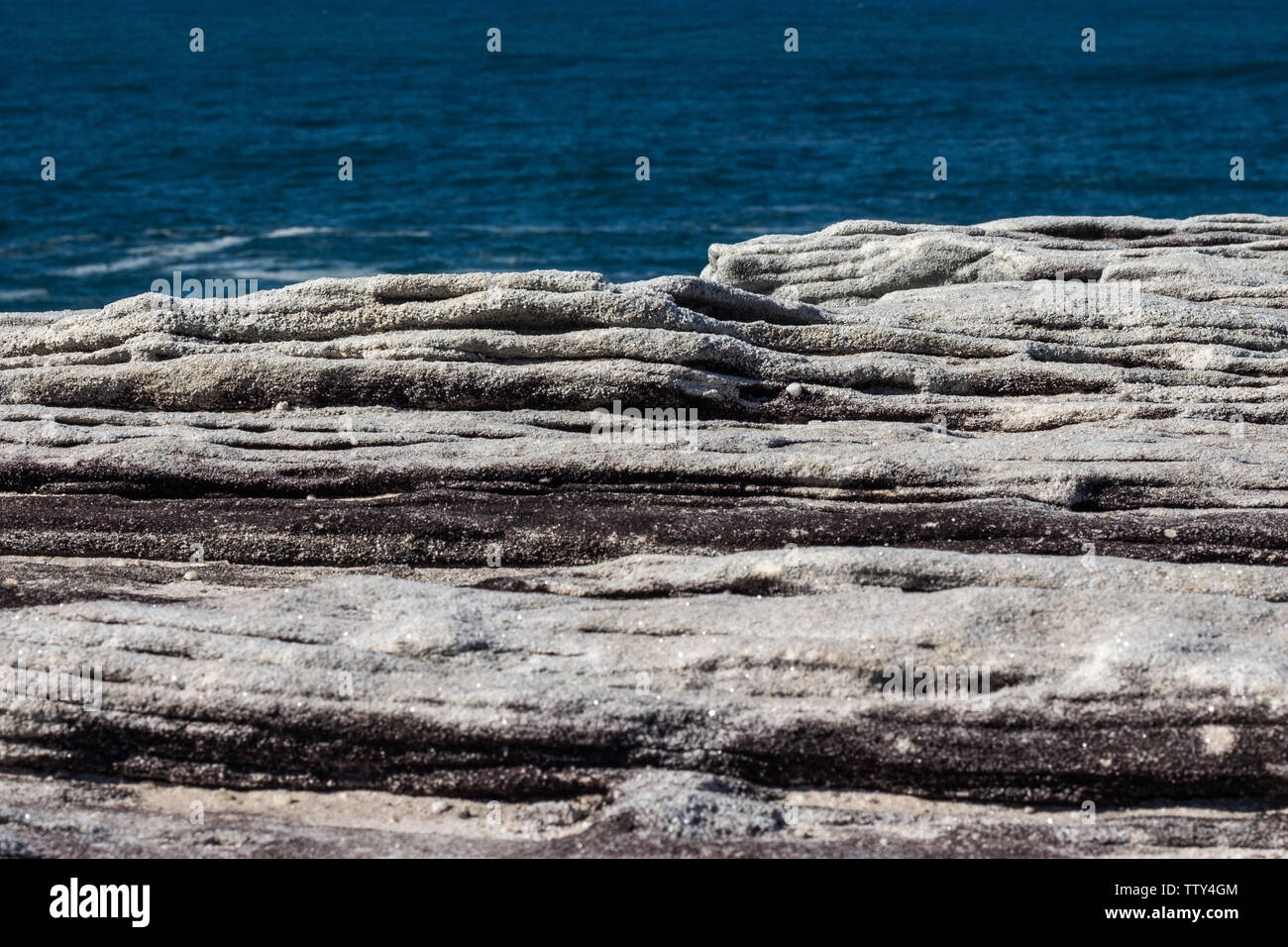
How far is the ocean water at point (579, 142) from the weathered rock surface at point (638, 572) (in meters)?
41.7

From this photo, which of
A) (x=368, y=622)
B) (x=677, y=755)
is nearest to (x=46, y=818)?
(x=368, y=622)

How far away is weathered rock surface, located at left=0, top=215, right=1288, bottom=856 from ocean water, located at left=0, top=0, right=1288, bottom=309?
41686mm

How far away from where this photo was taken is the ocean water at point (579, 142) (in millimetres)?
61938

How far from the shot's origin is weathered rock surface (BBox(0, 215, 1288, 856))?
863 cm

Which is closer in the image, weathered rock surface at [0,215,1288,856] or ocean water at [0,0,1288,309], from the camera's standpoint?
weathered rock surface at [0,215,1288,856]

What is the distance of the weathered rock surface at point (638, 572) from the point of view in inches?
340

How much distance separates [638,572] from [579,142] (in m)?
75.5

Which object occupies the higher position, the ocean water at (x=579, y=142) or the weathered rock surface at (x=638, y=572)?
the ocean water at (x=579, y=142)

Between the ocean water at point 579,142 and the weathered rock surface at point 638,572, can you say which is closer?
the weathered rock surface at point 638,572

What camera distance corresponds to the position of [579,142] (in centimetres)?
8288

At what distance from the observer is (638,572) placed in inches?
406

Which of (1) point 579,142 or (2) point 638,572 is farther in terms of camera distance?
(1) point 579,142

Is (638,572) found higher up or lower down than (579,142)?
lower down

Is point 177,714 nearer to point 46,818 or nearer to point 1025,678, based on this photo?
point 46,818
